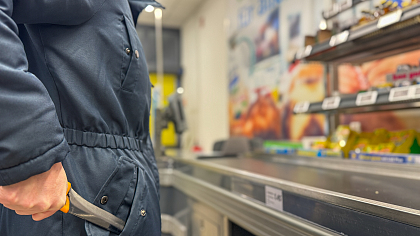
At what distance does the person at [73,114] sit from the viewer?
0.52 m

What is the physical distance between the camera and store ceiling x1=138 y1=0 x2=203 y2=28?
6.12m

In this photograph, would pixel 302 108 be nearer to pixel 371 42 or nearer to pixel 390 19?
pixel 371 42

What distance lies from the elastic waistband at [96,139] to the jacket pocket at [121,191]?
0.05m

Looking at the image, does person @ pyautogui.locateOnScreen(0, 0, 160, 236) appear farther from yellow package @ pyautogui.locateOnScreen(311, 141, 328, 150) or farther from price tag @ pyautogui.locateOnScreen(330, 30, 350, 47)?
yellow package @ pyautogui.locateOnScreen(311, 141, 328, 150)

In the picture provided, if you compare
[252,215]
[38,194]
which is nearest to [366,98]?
[252,215]

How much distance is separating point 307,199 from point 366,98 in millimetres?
714

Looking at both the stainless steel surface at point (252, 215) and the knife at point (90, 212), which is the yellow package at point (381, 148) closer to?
the stainless steel surface at point (252, 215)

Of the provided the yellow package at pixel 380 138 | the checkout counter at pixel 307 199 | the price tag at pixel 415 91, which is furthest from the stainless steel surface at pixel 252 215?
the yellow package at pixel 380 138

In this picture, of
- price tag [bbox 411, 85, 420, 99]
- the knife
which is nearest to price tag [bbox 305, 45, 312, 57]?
price tag [bbox 411, 85, 420, 99]

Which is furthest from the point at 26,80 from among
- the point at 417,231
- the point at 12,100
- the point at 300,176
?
the point at 300,176

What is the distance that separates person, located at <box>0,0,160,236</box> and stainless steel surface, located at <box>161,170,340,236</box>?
0.48m

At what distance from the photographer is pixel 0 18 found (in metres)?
0.52

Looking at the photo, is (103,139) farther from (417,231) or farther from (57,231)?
(417,231)

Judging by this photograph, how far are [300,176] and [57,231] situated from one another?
37.5 inches
